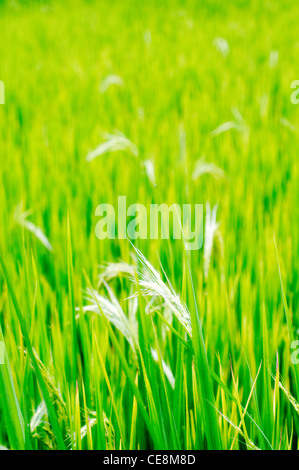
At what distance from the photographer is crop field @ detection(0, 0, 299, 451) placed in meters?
0.45

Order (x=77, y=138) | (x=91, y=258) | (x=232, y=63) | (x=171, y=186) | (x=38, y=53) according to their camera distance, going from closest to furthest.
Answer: (x=91, y=258)
(x=171, y=186)
(x=77, y=138)
(x=232, y=63)
(x=38, y=53)

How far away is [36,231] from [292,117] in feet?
3.59

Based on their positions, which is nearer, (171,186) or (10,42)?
(171,186)

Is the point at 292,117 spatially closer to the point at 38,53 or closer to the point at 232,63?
the point at 232,63

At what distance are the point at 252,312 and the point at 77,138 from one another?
968 millimetres

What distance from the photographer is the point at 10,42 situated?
289 cm

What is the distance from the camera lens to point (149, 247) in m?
0.80

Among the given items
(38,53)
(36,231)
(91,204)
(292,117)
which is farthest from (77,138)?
(38,53)

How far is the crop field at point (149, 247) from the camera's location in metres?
0.45

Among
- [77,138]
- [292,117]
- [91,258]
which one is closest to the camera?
[91,258]

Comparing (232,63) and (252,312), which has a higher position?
(232,63)
